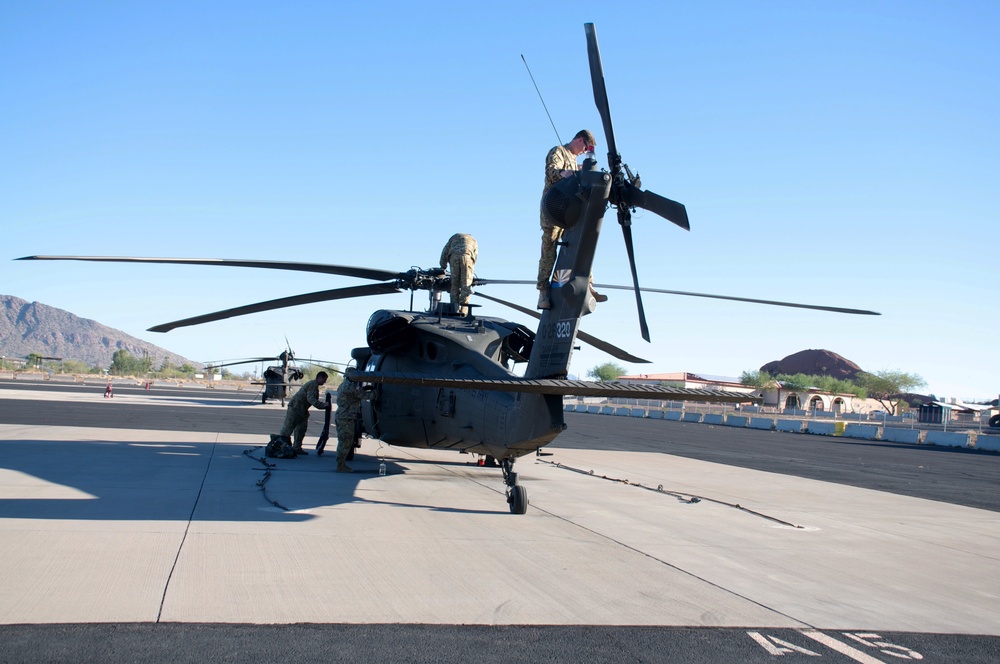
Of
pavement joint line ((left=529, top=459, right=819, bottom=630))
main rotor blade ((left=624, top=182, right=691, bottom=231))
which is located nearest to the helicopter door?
pavement joint line ((left=529, top=459, right=819, bottom=630))

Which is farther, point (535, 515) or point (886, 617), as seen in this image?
point (535, 515)

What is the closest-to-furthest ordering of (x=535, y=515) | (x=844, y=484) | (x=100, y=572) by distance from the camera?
(x=100, y=572) → (x=535, y=515) → (x=844, y=484)

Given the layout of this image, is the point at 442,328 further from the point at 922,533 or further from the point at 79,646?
the point at 79,646

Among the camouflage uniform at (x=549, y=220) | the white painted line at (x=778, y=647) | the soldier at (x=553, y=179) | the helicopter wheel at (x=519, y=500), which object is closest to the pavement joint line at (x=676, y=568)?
the helicopter wheel at (x=519, y=500)

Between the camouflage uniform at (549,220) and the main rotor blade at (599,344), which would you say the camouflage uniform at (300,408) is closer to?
the main rotor blade at (599,344)

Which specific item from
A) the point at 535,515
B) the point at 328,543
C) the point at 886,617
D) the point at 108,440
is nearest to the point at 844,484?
the point at 535,515

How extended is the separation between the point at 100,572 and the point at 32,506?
3.27 metres

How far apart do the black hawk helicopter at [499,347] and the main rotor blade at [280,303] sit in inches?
0.8

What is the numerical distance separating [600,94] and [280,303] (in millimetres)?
7573

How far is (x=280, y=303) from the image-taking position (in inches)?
529

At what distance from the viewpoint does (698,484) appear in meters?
15.4

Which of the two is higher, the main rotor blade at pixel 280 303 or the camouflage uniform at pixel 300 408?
the main rotor blade at pixel 280 303

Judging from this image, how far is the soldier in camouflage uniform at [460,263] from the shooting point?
42.8 feet

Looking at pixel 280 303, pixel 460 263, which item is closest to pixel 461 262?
pixel 460 263
